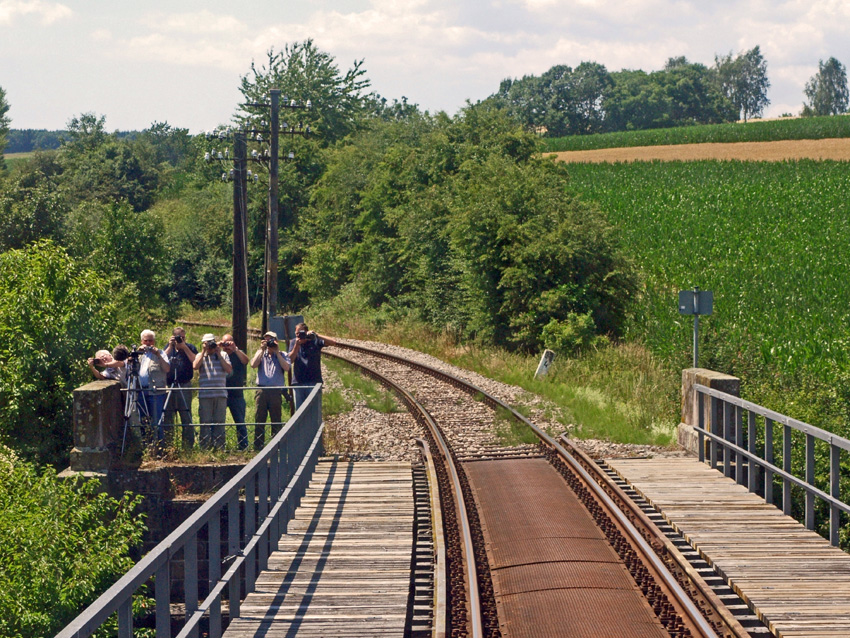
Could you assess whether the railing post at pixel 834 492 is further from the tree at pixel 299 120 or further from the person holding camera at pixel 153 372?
the tree at pixel 299 120

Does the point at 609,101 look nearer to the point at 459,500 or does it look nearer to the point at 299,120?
the point at 299,120

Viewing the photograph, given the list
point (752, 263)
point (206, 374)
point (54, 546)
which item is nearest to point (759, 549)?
point (206, 374)

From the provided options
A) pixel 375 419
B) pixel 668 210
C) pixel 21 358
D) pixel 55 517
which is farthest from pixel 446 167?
pixel 55 517

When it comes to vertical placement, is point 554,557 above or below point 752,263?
below

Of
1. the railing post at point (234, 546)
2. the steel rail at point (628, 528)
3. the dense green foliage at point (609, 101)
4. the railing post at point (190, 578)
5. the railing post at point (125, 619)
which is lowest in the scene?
the steel rail at point (628, 528)

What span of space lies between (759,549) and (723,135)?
72.5 meters

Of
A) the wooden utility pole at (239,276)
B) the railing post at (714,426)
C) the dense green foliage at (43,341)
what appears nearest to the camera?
the railing post at (714,426)

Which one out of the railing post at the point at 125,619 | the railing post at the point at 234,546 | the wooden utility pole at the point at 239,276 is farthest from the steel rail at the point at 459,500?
the wooden utility pole at the point at 239,276

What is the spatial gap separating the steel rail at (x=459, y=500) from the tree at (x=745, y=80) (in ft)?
564

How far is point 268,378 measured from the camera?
1298 centimetres

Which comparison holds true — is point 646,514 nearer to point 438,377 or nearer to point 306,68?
point 438,377

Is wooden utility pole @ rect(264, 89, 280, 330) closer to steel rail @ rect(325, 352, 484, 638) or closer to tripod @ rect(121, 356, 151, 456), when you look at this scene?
steel rail @ rect(325, 352, 484, 638)

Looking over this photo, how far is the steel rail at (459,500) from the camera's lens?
6.92 m

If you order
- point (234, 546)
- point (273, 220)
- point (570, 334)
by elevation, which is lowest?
point (234, 546)
